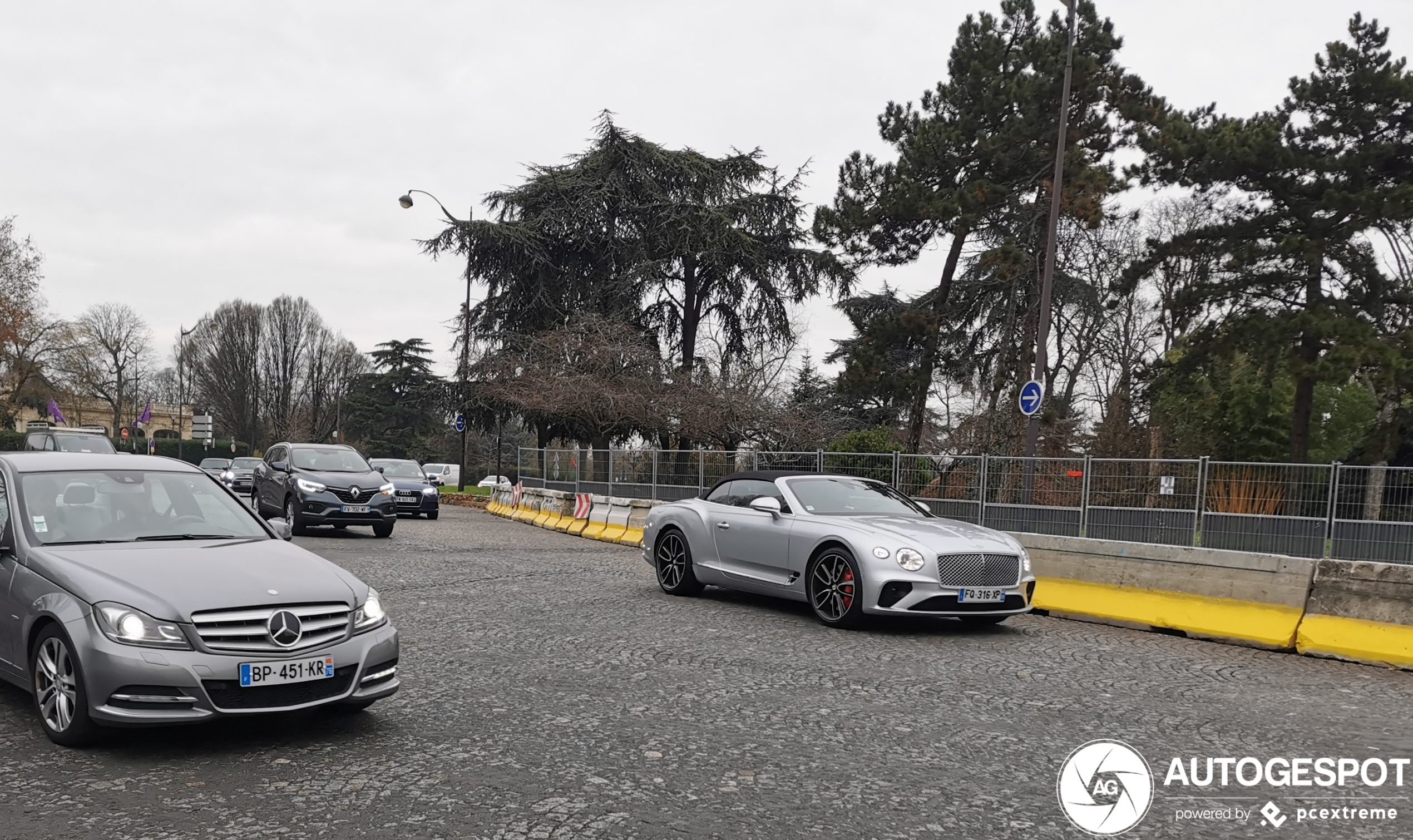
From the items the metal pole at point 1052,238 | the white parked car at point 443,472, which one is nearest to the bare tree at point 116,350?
the white parked car at point 443,472

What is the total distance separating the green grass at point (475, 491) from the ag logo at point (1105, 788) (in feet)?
125

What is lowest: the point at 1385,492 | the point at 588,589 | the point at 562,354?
the point at 588,589

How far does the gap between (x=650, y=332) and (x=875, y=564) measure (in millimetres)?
29457

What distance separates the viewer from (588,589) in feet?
40.7

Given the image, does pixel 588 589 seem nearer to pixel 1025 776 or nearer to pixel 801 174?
pixel 1025 776

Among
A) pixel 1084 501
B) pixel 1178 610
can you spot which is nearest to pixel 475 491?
pixel 1084 501

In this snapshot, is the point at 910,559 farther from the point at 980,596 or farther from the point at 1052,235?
the point at 1052,235

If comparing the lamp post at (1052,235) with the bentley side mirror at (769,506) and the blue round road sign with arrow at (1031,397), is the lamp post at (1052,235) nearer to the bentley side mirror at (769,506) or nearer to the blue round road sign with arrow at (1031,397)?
the blue round road sign with arrow at (1031,397)

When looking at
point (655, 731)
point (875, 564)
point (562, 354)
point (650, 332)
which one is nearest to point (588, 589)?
point (875, 564)

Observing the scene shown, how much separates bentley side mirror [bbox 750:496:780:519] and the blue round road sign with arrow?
31.6ft

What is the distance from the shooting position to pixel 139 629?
198 inches

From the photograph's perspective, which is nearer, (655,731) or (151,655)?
(151,655)

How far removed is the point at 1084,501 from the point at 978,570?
3.58 meters

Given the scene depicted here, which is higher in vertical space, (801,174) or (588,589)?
(801,174)
